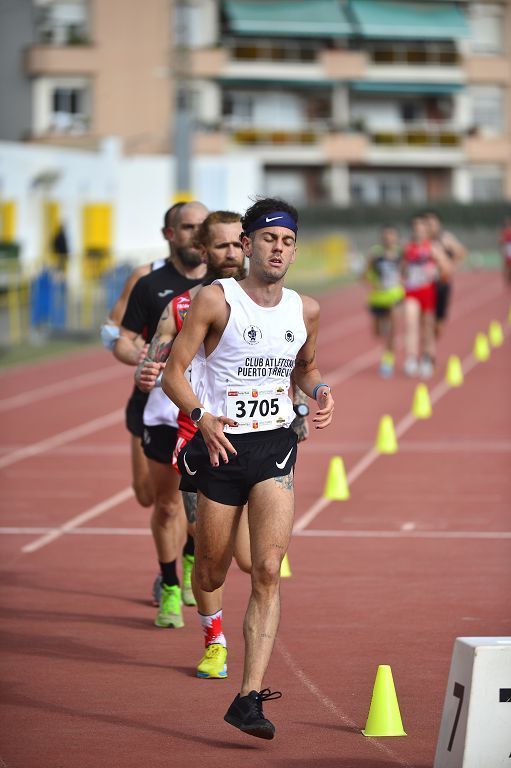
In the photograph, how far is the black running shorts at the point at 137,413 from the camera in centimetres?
962

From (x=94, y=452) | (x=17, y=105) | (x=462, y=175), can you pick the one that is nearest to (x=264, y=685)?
(x=94, y=452)

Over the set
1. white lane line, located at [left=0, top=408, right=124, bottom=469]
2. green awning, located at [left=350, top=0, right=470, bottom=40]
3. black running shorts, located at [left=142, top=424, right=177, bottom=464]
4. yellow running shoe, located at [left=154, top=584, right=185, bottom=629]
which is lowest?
white lane line, located at [left=0, top=408, right=124, bottom=469]

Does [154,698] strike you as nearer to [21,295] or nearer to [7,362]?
[7,362]

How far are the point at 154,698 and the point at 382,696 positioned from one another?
1209mm

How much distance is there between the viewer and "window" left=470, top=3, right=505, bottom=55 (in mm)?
79062

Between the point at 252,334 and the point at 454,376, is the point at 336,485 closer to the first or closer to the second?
the point at 252,334

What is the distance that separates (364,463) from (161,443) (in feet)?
24.0

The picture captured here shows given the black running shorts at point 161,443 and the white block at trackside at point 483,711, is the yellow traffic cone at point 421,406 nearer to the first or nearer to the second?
the black running shorts at point 161,443

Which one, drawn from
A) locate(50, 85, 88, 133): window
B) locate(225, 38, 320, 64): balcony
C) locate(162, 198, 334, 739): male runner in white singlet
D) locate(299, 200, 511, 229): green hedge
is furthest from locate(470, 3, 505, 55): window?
locate(162, 198, 334, 739): male runner in white singlet

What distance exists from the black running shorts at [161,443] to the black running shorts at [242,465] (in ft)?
5.44

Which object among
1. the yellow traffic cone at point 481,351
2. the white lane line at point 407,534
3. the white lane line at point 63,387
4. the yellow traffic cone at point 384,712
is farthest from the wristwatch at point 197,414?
the yellow traffic cone at point 481,351

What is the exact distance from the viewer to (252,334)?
725cm

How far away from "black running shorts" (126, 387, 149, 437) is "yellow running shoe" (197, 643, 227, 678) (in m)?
1.85

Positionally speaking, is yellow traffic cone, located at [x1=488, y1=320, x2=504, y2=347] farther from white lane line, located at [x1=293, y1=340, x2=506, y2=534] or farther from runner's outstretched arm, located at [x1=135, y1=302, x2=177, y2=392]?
runner's outstretched arm, located at [x1=135, y1=302, x2=177, y2=392]
